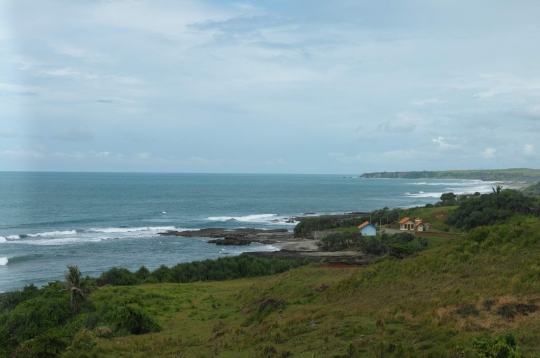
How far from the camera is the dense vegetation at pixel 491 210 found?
216ft

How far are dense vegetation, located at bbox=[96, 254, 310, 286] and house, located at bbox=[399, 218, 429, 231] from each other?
30522 millimetres

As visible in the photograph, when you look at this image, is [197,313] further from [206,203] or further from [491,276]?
[206,203]

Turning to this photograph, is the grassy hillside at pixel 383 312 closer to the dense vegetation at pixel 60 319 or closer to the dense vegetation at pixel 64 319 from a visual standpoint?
the dense vegetation at pixel 64 319

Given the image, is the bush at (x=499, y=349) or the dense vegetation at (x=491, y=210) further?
the dense vegetation at (x=491, y=210)

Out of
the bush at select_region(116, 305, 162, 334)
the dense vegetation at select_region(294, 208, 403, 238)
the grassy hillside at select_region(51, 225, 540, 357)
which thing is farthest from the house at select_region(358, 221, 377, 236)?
the bush at select_region(116, 305, 162, 334)

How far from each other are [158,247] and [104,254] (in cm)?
Result: 905

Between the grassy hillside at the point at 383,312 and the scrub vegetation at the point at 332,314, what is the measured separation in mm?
66

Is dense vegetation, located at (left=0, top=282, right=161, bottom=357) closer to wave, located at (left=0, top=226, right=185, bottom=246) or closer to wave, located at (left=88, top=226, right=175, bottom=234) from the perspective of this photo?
wave, located at (left=0, top=226, right=185, bottom=246)

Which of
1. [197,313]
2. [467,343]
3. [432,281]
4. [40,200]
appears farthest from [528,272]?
[40,200]

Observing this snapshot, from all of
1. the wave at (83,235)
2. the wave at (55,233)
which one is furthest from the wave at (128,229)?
the wave at (55,233)

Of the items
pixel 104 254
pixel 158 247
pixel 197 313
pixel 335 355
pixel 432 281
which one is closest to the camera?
pixel 335 355

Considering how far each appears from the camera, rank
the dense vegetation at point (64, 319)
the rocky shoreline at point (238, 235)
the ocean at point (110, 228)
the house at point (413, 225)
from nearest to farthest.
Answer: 1. the dense vegetation at point (64, 319)
2. the ocean at point (110, 228)
3. the house at point (413, 225)
4. the rocky shoreline at point (238, 235)

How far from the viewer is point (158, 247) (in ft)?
238

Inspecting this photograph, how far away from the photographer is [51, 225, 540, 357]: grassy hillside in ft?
47.5
